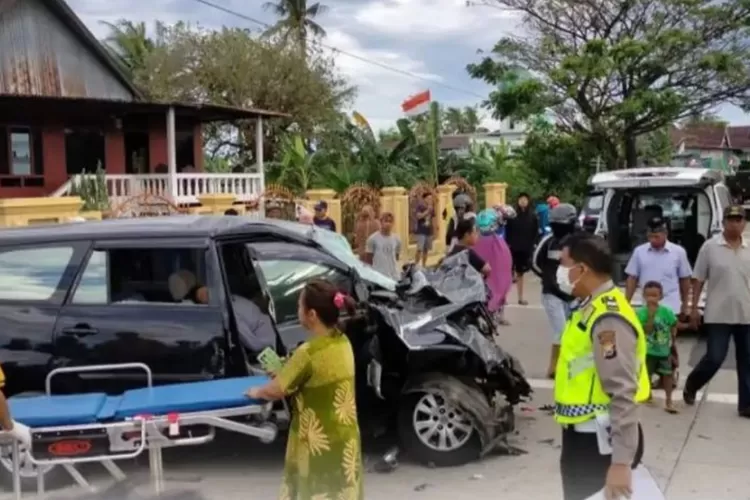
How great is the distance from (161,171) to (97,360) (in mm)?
21822

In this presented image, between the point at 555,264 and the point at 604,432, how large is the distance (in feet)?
15.3

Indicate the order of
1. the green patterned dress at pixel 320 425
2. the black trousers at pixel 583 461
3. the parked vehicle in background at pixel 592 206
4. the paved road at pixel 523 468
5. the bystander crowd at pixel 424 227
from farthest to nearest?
the bystander crowd at pixel 424 227 → the parked vehicle in background at pixel 592 206 → the paved road at pixel 523 468 → the green patterned dress at pixel 320 425 → the black trousers at pixel 583 461

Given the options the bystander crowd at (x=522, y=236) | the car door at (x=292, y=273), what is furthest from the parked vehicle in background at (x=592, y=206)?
the car door at (x=292, y=273)

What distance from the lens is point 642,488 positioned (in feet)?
11.3

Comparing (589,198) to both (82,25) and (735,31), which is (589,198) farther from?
(82,25)

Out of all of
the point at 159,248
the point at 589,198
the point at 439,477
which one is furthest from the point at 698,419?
the point at 589,198

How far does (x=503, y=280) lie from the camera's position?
976 cm

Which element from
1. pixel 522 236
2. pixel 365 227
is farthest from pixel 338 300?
pixel 522 236

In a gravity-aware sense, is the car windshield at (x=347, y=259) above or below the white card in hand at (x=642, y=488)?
above

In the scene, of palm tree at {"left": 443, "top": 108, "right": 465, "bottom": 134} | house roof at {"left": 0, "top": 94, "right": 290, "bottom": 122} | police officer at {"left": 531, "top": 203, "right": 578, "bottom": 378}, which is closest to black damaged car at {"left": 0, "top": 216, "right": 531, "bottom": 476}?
police officer at {"left": 531, "top": 203, "right": 578, "bottom": 378}

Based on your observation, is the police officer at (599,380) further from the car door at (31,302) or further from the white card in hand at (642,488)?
the car door at (31,302)

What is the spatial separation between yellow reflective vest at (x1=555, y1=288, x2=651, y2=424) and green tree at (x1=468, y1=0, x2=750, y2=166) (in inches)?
837

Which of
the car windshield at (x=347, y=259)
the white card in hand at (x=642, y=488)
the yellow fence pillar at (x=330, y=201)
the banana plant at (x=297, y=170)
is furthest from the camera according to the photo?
the banana plant at (x=297, y=170)

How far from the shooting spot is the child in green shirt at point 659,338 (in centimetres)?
735
